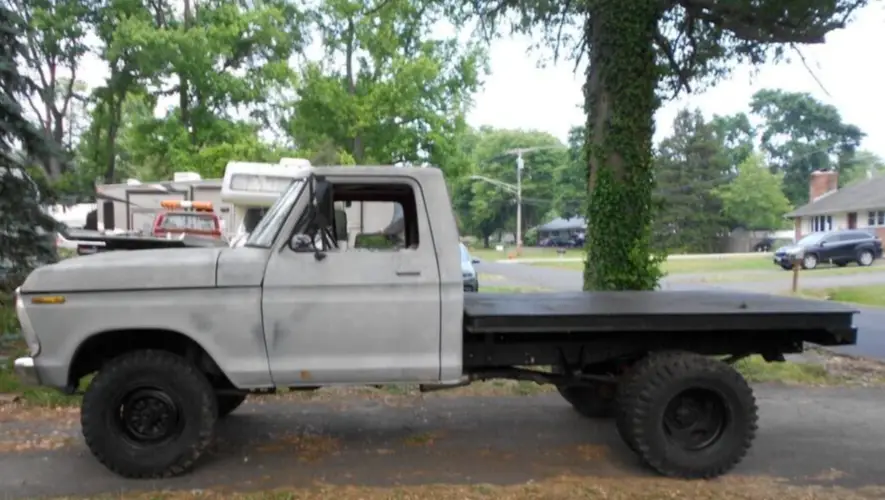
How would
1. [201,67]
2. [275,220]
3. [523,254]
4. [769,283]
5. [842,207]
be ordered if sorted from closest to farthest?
[275,220] < [769,283] < [201,67] < [842,207] < [523,254]

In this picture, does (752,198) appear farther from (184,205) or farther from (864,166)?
(184,205)

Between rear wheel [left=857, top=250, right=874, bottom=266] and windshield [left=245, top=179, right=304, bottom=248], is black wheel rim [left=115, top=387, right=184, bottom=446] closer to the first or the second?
windshield [left=245, top=179, right=304, bottom=248]

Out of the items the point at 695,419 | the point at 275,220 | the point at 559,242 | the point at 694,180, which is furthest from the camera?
the point at 559,242

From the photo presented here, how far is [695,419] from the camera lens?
5477 millimetres

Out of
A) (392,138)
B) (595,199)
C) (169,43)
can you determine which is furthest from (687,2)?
(169,43)

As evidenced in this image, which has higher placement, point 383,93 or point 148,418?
point 383,93

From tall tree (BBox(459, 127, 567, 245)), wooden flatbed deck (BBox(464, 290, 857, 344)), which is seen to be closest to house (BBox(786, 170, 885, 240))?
tall tree (BBox(459, 127, 567, 245))

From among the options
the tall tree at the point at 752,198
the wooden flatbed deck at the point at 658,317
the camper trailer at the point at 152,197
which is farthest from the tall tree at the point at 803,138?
the wooden flatbed deck at the point at 658,317

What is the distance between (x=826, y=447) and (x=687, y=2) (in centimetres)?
619

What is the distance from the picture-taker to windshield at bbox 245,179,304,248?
17.2 ft

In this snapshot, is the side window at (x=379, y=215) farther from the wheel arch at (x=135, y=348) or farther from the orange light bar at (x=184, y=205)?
the orange light bar at (x=184, y=205)

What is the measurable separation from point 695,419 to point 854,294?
16345 millimetres

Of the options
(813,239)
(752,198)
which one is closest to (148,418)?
(813,239)

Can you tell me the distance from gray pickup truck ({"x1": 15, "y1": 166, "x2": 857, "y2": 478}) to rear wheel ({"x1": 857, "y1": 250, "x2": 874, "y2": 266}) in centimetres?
3036
